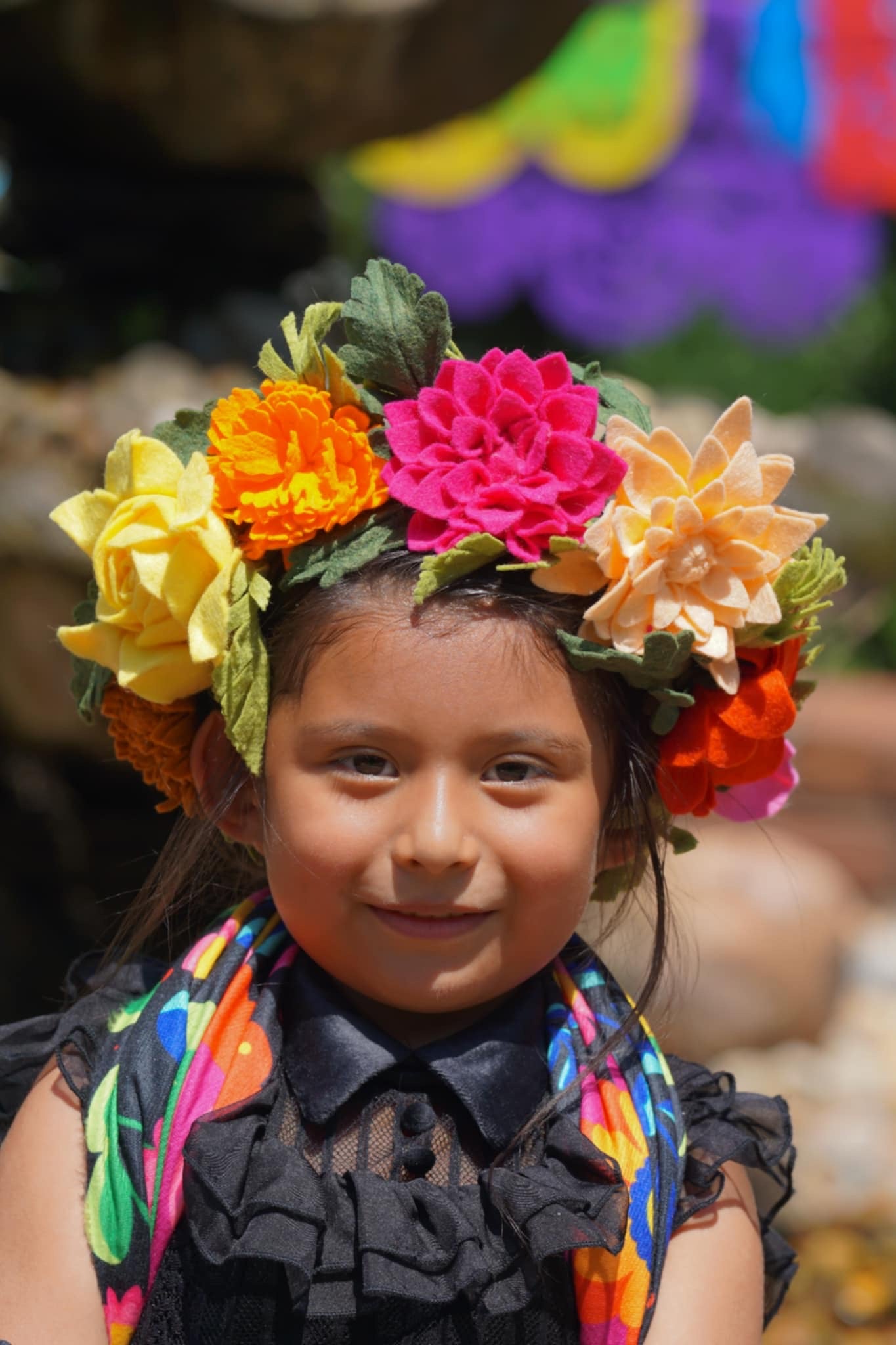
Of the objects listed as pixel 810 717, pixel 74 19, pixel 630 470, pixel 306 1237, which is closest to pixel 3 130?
pixel 74 19

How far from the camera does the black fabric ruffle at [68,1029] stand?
5.11ft

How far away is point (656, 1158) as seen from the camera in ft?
4.89

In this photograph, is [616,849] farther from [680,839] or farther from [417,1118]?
[417,1118]

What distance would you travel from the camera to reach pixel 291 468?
1443 millimetres

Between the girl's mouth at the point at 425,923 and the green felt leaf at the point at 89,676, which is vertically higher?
the green felt leaf at the point at 89,676

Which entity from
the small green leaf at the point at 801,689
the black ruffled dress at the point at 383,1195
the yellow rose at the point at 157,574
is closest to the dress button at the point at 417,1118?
the black ruffled dress at the point at 383,1195

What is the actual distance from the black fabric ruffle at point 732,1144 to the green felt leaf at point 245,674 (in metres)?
0.62

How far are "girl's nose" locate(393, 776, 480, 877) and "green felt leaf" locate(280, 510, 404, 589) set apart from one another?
0.74 ft

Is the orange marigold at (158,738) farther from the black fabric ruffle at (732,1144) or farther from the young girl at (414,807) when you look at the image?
the black fabric ruffle at (732,1144)

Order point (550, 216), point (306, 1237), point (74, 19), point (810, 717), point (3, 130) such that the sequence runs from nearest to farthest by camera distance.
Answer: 1. point (306, 1237)
2. point (74, 19)
3. point (3, 130)
4. point (810, 717)
5. point (550, 216)

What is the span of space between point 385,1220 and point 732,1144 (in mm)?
392

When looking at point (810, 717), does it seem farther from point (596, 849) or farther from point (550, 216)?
point (550, 216)

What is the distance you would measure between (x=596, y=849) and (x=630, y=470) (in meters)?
0.40

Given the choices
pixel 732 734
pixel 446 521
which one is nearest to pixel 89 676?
pixel 446 521
